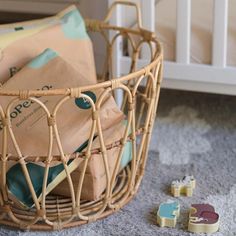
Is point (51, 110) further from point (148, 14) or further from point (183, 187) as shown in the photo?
point (148, 14)

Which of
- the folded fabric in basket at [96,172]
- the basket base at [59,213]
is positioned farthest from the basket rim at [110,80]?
the basket base at [59,213]

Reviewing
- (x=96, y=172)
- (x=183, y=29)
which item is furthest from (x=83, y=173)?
(x=183, y=29)

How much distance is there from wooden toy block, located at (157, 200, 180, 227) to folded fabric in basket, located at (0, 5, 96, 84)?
269mm

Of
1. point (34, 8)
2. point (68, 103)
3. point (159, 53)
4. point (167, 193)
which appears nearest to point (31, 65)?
point (68, 103)

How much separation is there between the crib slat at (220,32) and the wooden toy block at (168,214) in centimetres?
35

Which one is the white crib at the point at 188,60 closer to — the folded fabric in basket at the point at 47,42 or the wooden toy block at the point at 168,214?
the folded fabric in basket at the point at 47,42

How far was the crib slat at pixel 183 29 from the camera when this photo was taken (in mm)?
1212

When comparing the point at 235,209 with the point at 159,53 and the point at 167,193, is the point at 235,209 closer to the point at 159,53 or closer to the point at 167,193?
the point at 167,193

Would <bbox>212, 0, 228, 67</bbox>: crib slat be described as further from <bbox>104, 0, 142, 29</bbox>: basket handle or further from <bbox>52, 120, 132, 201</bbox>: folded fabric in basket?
<bbox>52, 120, 132, 201</bbox>: folded fabric in basket

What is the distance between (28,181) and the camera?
909 millimetres

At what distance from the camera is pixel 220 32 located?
3.93 ft

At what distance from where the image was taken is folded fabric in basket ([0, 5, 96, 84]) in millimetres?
1062

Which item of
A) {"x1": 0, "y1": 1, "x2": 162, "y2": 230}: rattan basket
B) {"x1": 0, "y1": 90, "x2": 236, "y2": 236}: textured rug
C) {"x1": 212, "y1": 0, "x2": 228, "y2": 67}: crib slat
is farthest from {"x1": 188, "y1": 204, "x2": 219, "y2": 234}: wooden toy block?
{"x1": 212, "y1": 0, "x2": 228, "y2": 67}: crib slat

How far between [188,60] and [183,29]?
0.23 feet
